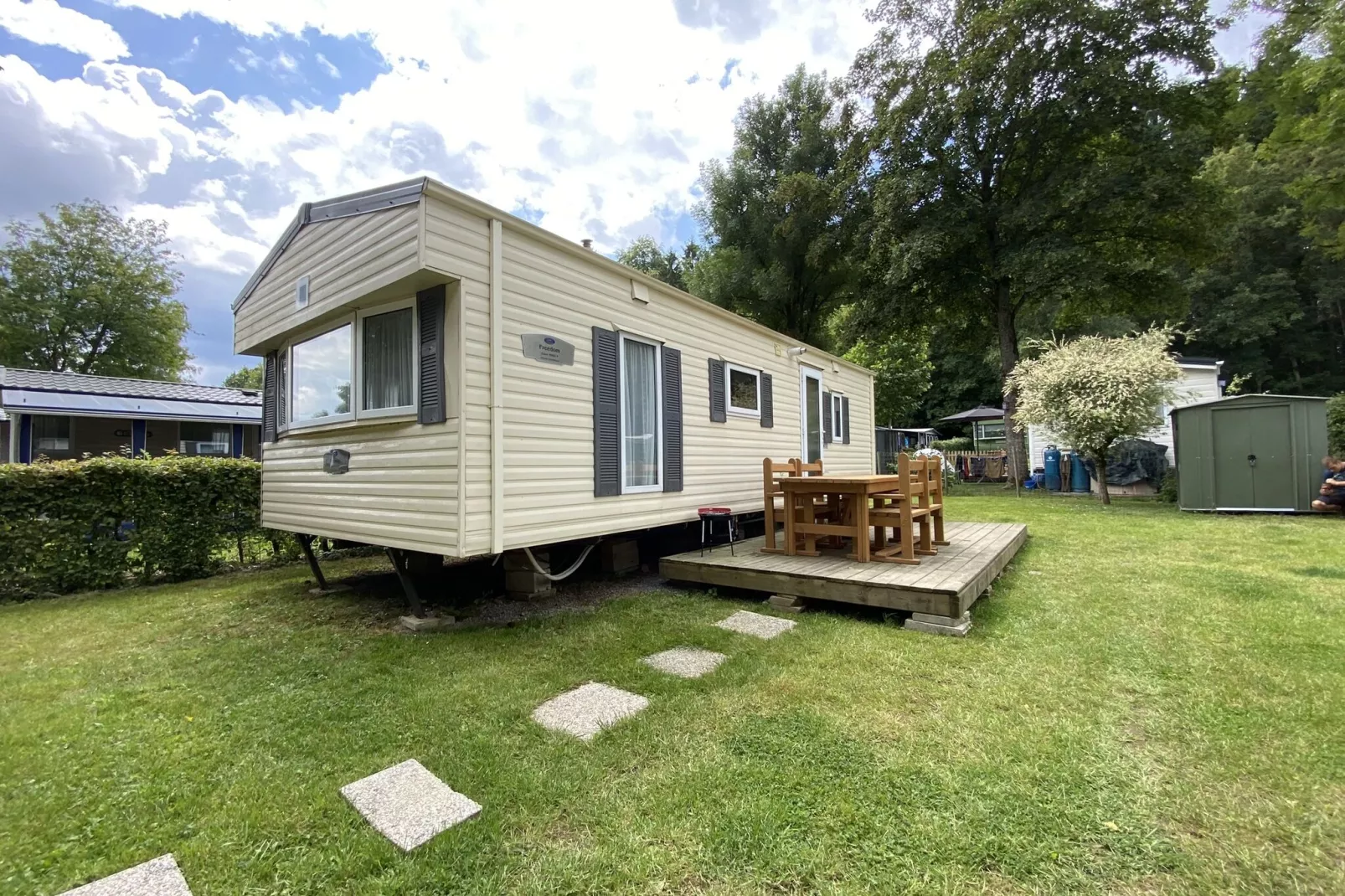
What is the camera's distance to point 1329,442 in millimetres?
9852

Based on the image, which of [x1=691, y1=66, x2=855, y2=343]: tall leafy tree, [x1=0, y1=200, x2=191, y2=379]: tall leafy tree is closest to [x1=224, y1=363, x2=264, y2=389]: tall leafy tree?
[x1=0, y1=200, x2=191, y2=379]: tall leafy tree

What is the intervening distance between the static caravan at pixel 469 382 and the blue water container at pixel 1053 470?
12.5 m

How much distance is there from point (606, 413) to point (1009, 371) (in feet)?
45.7

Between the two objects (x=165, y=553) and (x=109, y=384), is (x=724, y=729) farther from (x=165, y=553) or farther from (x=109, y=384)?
(x=109, y=384)

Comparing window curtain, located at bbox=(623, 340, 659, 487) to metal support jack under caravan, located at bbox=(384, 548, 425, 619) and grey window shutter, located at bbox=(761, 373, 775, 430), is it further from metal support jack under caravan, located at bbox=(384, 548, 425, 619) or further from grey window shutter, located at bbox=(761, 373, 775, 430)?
grey window shutter, located at bbox=(761, 373, 775, 430)

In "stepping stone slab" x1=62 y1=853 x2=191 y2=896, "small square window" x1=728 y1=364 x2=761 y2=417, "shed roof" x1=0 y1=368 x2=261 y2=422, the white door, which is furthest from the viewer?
"shed roof" x1=0 y1=368 x2=261 y2=422

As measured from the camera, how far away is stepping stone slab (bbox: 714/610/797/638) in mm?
3783

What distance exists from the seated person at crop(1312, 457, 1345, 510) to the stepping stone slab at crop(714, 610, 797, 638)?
32.2 feet

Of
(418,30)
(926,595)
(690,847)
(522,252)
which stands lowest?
(690,847)

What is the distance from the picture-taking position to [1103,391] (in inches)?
418

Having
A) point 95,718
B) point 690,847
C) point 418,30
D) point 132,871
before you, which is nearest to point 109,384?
point 418,30

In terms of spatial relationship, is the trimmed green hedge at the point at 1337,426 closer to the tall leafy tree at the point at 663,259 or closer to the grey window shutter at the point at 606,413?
the grey window shutter at the point at 606,413

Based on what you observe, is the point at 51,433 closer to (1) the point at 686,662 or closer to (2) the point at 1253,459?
(1) the point at 686,662

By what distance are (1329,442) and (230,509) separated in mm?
16852
